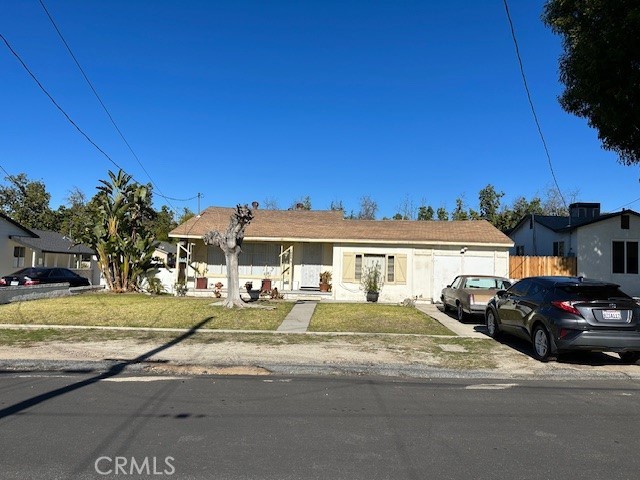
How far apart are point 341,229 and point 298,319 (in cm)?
975

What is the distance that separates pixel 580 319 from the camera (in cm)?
810

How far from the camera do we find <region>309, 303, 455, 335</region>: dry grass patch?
12.1 metres

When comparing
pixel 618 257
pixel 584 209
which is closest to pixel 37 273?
pixel 618 257

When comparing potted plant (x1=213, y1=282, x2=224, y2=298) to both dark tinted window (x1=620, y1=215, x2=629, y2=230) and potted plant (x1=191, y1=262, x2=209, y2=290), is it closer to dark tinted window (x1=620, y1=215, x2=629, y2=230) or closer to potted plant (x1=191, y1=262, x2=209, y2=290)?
potted plant (x1=191, y1=262, x2=209, y2=290)

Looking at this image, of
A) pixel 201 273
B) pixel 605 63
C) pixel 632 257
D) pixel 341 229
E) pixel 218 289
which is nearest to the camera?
pixel 605 63

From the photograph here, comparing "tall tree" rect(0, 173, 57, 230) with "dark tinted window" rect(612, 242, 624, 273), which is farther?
"tall tree" rect(0, 173, 57, 230)

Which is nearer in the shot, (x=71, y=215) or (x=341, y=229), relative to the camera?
(x=341, y=229)

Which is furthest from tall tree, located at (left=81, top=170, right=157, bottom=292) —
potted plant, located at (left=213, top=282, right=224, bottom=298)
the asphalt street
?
the asphalt street

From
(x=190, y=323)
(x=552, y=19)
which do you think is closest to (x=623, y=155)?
(x=552, y=19)

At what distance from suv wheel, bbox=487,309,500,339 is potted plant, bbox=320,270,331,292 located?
36.5 ft

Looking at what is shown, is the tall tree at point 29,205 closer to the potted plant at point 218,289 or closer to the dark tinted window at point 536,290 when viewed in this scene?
the potted plant at point 218,289

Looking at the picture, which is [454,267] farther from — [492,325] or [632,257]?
[492,325]

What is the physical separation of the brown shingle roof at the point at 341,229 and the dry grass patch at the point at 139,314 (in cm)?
555

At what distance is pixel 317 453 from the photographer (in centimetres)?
423
